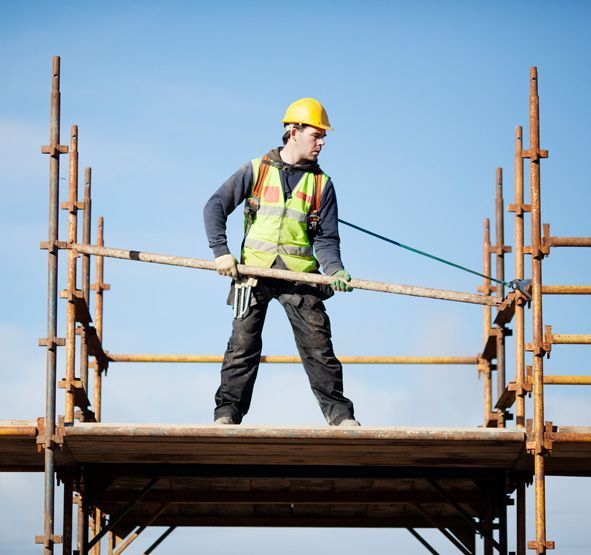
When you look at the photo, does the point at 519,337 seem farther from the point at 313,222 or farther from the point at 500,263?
the point at 500,263

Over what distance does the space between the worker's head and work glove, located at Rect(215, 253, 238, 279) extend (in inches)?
49.5

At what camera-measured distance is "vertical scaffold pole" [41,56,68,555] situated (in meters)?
13.3

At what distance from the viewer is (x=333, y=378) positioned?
14039 mm

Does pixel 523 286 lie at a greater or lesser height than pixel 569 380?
greater

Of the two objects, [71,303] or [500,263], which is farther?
[500,263]

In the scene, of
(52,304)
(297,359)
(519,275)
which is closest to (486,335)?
(297,359)

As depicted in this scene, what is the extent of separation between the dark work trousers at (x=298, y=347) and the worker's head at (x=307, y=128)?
1206 millimetres

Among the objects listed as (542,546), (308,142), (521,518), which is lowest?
(542,546)

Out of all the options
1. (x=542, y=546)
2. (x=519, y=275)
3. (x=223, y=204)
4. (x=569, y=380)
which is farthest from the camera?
(x=519, y=275)

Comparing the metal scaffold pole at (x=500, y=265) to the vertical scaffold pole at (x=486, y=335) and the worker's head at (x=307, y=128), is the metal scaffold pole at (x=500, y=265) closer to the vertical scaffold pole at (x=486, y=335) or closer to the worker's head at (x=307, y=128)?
the vertical scaffold pole at (x=486, y=335)

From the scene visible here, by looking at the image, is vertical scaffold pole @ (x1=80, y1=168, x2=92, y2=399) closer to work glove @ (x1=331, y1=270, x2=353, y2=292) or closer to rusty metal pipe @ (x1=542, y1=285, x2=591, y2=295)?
work glove @ (x1=331, y1=270, x2=353, y2=292)

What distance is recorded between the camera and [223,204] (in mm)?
14047

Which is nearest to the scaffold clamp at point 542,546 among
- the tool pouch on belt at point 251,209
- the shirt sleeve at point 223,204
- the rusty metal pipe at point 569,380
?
the rusty metal pipe at point 569,380

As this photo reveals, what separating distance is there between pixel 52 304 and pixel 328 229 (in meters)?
2.57
